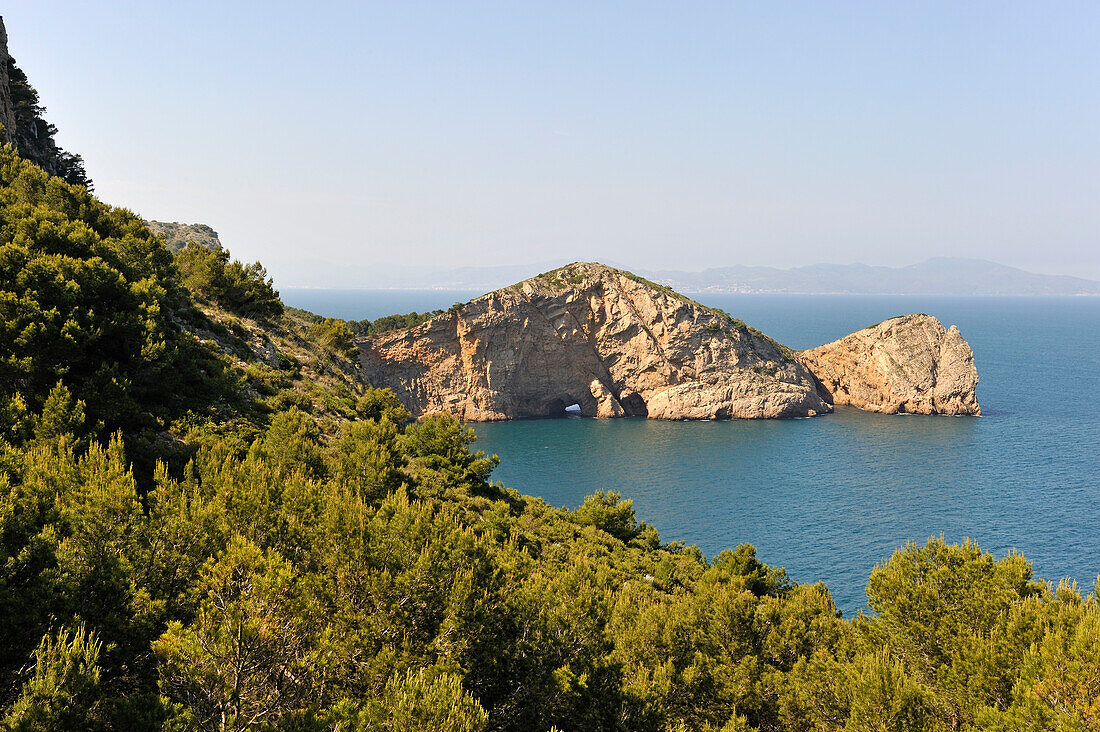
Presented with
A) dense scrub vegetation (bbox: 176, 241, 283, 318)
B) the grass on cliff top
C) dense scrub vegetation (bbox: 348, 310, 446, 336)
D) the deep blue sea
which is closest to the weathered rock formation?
the deep blue sea

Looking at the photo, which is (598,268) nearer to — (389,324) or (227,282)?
(389,324)

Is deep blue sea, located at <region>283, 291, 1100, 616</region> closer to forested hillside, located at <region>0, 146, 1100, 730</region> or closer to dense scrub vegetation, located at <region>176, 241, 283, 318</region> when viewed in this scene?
forested hillside, located at <region>0, 146, 1100, 730</region>

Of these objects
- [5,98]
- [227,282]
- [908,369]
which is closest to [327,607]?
[227,282]

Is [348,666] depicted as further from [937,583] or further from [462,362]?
[462,362]

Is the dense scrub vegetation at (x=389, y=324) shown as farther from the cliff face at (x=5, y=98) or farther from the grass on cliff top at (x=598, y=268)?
the cliff face at (x=5, y=98)

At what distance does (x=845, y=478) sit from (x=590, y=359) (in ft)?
151

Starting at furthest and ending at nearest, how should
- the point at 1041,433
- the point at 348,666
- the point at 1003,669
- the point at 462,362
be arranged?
the point at 462,362
the point at 1041,433
the point at 1003,669
the point at 348,666

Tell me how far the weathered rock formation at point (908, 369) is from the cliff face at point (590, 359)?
8.83 meters

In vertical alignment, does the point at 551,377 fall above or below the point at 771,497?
above

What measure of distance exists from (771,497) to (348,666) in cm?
5490

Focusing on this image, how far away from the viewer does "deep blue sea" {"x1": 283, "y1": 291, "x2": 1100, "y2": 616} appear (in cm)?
4947

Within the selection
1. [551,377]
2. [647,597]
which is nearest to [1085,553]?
[647,597]

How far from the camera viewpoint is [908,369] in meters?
100

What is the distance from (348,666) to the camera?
14.0m
